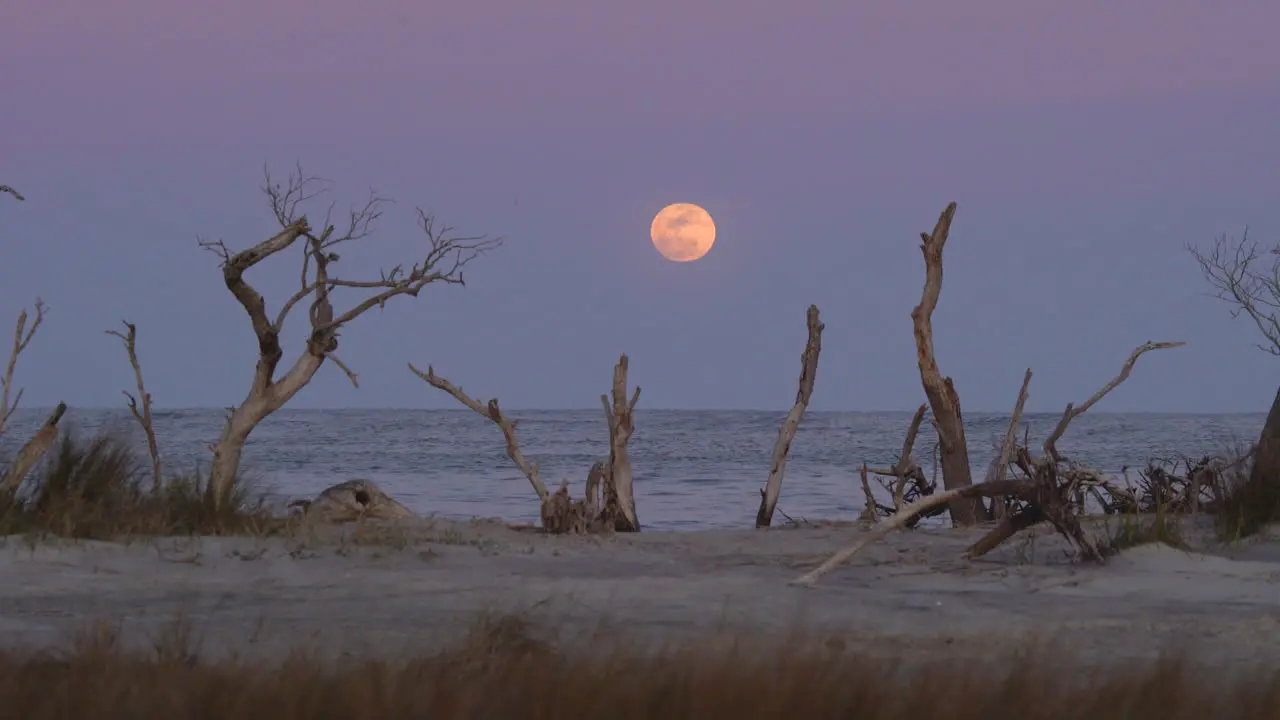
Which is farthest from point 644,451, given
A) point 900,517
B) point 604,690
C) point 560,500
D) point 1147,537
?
point 604,690

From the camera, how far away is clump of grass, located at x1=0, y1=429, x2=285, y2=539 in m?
9.09

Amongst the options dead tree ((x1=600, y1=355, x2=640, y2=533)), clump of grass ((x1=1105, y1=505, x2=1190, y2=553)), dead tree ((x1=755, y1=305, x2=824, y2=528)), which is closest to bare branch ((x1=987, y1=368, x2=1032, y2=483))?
dead tree ((x1=755, y1=305, x2=824, y2=528))

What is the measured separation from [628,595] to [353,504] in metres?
6.68

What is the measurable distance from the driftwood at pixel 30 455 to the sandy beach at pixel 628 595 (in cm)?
159

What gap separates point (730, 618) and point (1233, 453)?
8365 millimetres

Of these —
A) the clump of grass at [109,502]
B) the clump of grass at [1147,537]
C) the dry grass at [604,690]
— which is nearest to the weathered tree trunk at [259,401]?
the clump of grass at [109,502]

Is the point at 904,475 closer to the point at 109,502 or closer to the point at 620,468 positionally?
the point at 620,468

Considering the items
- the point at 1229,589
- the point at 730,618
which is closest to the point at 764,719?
the point at 730,618

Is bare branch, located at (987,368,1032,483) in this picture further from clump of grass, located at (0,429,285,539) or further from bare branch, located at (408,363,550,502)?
clump of grass, located at (0,429,285,539)

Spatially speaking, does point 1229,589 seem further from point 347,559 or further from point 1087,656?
point 347,559

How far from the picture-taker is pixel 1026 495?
8.82 m

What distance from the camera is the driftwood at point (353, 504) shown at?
1325 centimetres

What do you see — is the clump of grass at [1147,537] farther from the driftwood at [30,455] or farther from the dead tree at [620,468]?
the driftwood at [30,455]

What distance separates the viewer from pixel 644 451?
38875 mm
